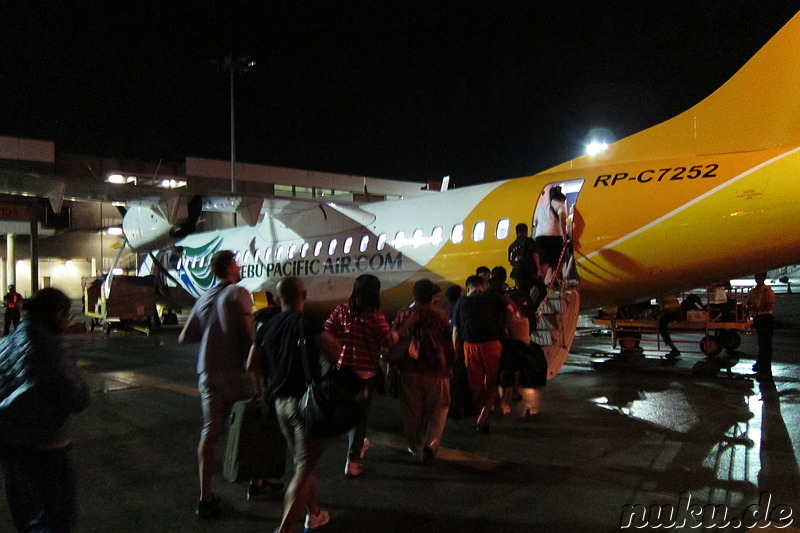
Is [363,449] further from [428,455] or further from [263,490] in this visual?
[263,490]

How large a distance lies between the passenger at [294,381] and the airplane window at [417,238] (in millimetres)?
7532

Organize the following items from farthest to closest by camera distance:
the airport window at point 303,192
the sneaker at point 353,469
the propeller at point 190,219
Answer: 1. the airport window at point 303,192
2. the propeller at point 190,219
3. the sneaker at point 353,469

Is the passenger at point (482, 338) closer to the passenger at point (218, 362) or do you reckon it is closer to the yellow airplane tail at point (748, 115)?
the passenger at point (218, 362)

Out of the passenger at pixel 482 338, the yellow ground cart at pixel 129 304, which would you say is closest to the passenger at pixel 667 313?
the passenger at pixel 482 338

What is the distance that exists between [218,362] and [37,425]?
153 centimetres

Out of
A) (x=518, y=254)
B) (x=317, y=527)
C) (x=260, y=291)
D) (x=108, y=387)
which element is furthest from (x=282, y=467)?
(x=260, y=291)

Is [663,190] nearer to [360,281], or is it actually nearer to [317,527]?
[360,281]

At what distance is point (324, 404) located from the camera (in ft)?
11.4

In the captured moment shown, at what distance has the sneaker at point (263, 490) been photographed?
14.9 ft

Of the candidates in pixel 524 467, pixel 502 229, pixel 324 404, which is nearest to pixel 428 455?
pixel 524 467

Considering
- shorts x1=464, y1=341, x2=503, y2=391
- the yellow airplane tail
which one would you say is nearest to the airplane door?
the yellow airplane tail

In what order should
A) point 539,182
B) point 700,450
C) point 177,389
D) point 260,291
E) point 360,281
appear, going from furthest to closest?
point 260,291
point 539,182
point 177,389
point 700,450
point 360,281

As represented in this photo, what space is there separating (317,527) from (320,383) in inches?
44.4

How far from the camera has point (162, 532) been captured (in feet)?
12.8
